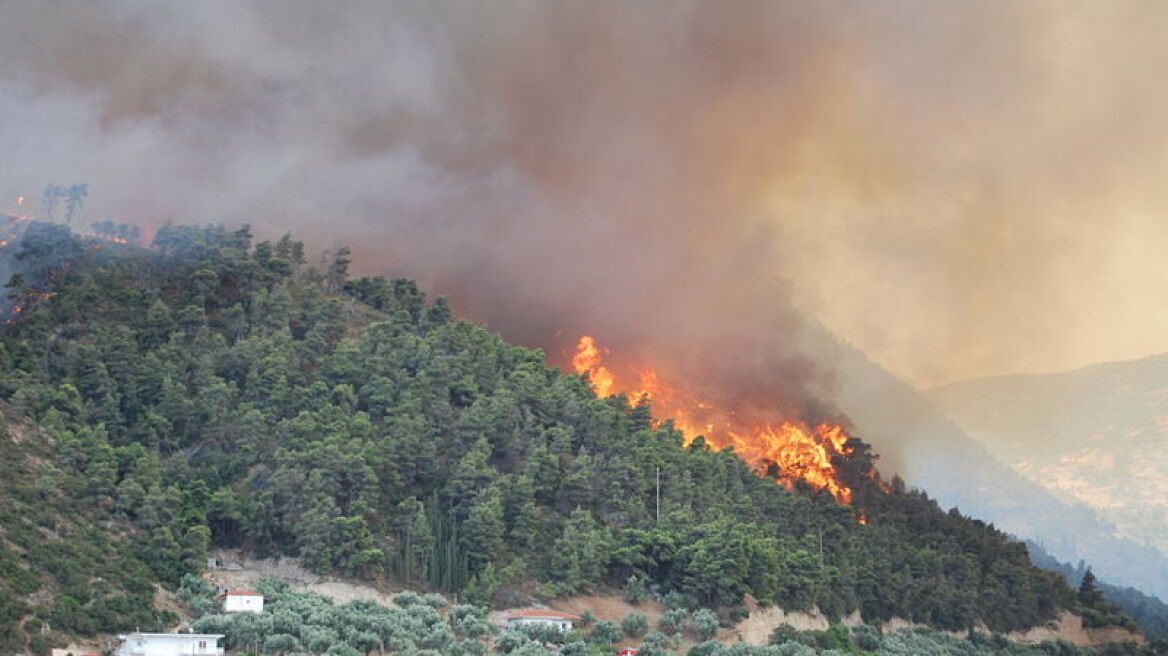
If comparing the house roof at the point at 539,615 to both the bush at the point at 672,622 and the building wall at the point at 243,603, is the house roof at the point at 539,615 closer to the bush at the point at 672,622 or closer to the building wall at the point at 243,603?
the bush at the point at 672,622

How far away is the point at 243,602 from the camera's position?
72.4m

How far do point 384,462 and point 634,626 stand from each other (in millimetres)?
18288

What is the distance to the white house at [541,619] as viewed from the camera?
76812 millimetres

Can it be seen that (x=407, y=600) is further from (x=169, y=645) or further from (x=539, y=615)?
(x=169, y=645)

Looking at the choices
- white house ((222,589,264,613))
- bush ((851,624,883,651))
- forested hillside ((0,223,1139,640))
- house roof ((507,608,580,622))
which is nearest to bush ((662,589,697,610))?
forested hillside ((0,223,1139,640))

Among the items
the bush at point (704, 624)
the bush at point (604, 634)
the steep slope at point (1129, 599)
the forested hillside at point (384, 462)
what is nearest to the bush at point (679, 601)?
the forested hillside at point (384, 462)

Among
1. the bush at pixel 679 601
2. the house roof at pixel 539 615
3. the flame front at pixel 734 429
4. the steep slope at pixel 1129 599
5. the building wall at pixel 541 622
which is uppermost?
the flame front at pixel 734 429

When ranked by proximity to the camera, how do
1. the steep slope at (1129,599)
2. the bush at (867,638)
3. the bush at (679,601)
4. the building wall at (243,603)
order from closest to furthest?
the building wall at (243,603), the bush at (679,601), the bush at (867,638), the steep slope at (1129,599)

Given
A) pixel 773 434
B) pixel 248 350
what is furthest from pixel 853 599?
pixel 248 350

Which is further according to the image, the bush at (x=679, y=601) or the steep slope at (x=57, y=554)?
the bush at (x=679, y=601)

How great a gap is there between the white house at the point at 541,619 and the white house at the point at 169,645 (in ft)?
55.4

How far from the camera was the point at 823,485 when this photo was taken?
115 meters

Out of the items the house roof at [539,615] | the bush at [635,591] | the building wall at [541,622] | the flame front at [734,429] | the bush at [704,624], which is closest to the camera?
the building wall at [541,622]

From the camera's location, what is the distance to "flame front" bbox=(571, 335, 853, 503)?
117 meters
